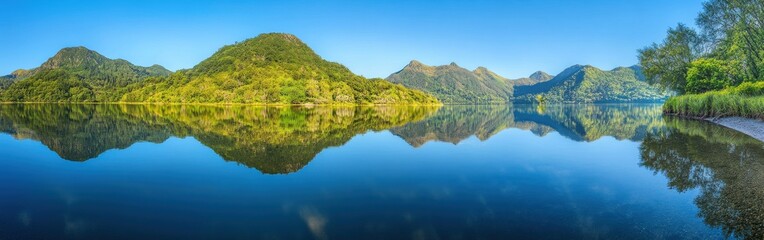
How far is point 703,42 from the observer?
65.6 meters

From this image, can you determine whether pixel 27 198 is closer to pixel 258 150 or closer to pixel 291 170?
pixel 291 170

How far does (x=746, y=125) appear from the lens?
2914 centimetres

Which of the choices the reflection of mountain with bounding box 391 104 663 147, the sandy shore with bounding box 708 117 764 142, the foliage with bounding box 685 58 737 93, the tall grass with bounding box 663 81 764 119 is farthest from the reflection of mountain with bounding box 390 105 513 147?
the foliage with bounding box 685 58 737 93

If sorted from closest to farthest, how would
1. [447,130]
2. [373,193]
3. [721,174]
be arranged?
[373,193] → [721,174] → [447,130]

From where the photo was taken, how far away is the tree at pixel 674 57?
67.1 m

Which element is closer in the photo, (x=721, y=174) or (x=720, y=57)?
(x=721, y=174)

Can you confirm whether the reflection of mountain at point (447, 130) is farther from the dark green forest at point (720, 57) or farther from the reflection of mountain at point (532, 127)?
the dark green forest at point (720, 57)

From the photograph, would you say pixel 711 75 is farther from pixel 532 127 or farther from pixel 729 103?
pixel 532 127

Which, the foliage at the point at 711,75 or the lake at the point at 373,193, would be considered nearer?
the lake at the point at 373,193

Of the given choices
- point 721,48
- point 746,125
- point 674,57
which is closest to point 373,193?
point 746,125

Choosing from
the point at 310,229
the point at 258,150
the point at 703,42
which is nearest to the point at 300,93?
the point at 703,42

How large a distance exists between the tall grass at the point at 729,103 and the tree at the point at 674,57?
2070 cm

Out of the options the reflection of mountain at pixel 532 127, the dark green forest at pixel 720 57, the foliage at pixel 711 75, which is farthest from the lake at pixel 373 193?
the foliage at pixel 711 75

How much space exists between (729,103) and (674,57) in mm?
38628
